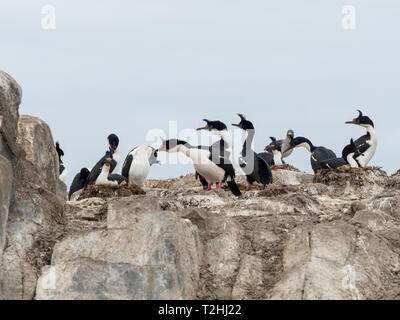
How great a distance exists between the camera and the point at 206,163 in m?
20.5

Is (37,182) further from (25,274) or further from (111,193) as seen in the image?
(111,193)

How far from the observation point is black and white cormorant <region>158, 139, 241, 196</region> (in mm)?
20484

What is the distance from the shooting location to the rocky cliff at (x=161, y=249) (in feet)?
36.9

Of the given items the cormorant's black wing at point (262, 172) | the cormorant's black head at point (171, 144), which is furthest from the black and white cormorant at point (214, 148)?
the cormorant's black wing at point (262, 172)

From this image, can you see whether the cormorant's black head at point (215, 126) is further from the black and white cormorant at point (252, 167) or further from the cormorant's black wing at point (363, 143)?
the cormorant's black wing at point (363, 143)

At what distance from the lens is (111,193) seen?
61.5 feet

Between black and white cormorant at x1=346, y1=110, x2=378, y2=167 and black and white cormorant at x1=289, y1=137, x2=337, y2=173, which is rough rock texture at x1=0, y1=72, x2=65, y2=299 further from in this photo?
black and white cormorant at x1=346, y1=110, x2=378, y2=167

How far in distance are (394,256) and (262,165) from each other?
9893 mm

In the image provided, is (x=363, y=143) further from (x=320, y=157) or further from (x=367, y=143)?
(x=320, y=157)

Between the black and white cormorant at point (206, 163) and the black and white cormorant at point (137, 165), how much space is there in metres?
2.07

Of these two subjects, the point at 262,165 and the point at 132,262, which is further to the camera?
the point at 262,165

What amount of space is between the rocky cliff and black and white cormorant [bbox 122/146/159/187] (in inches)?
347

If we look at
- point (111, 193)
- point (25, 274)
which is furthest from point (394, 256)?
point (111, 193)

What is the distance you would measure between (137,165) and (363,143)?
9.75 meters
